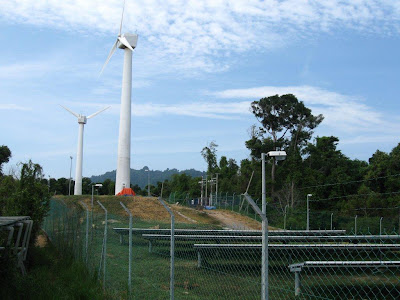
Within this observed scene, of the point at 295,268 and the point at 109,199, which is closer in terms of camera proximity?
the point at 295,268

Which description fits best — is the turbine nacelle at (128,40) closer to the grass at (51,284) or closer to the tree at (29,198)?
the tree at (29,198)

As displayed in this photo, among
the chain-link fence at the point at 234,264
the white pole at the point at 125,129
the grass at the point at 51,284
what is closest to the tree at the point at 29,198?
the chain-link fence at the point at 234,264

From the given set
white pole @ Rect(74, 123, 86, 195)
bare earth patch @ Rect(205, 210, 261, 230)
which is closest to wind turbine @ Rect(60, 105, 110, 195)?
white pole @ Rect(74, 123, 86, 195)

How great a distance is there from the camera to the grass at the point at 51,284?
835 cm

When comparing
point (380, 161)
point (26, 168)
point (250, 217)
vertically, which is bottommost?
point (250, 217)

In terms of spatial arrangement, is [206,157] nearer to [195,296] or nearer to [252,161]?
[252,161]

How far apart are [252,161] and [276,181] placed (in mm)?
6523

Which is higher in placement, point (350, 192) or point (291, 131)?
point (291, 131)

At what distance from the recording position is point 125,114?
5281cm

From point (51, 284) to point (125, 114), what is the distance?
4385 cm

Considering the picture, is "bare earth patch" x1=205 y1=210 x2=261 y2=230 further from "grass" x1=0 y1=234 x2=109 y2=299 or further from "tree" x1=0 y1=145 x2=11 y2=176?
"tree" x1=0 y1=145 x2=11 y2=176

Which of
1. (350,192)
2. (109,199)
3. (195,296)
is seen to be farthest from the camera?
(350,192)

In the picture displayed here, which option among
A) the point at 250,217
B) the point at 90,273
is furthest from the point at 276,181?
the point at 90,273

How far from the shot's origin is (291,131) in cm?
6419
